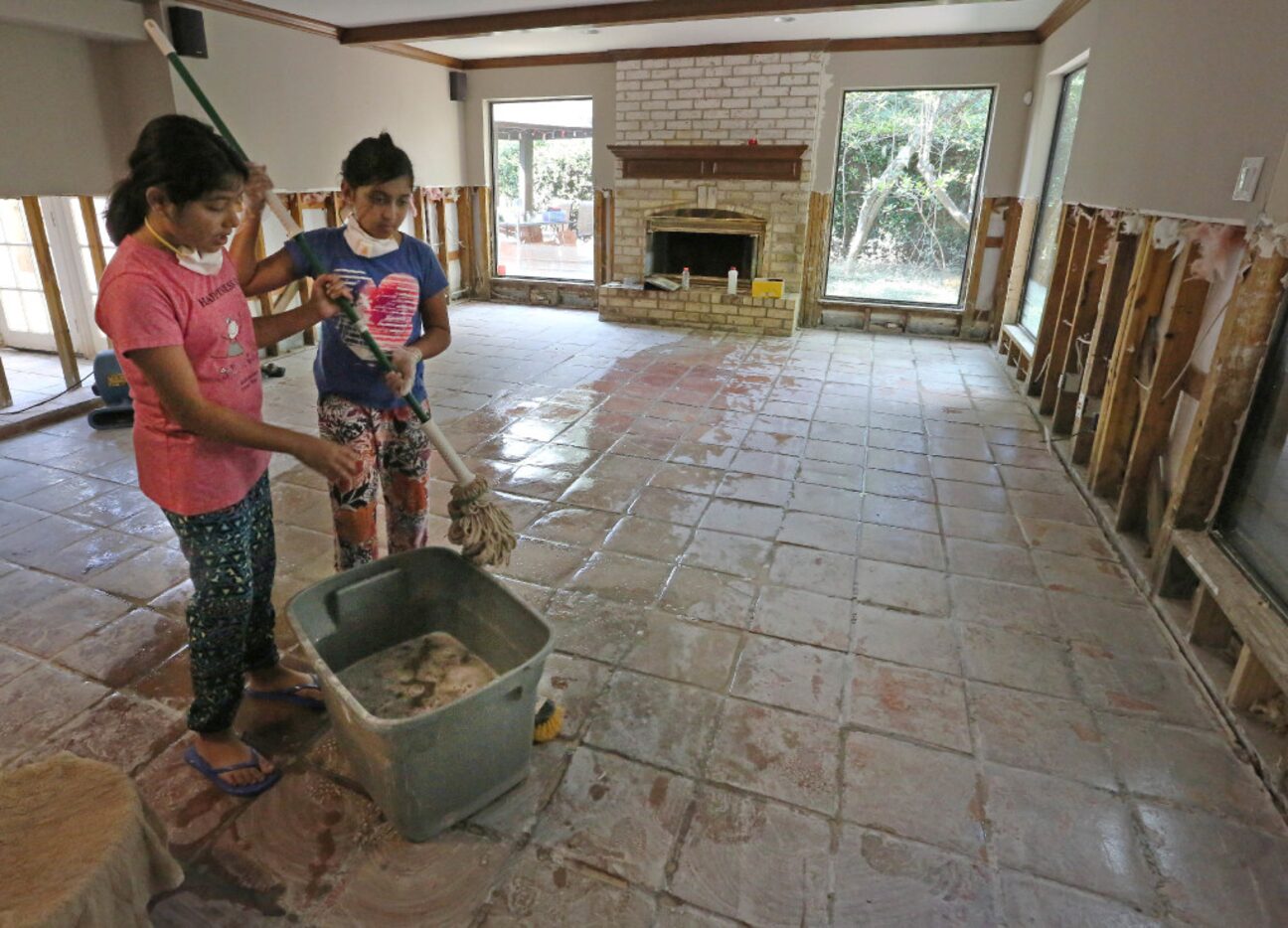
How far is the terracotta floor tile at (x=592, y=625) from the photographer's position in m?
2.23

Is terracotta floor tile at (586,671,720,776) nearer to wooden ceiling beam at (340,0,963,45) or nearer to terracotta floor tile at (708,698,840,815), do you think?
terracotta floor tile at (708,698,840,815)

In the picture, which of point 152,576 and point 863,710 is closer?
point 863,710

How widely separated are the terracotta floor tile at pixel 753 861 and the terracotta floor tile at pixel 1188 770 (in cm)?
85

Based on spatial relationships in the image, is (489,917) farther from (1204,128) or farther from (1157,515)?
(1204,128)

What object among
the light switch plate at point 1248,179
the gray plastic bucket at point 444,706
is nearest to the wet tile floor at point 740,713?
the gray plastic bucket at point 444,706

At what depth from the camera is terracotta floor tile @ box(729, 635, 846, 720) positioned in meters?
2.02

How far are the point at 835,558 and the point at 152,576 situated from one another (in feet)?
8.24

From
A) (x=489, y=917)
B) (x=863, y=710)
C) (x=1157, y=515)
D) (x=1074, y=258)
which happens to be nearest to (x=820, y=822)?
(x=863, y=710)

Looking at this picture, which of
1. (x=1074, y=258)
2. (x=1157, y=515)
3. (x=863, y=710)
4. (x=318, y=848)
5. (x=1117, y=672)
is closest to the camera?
(x=318, y=848)

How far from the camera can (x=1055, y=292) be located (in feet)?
15.4

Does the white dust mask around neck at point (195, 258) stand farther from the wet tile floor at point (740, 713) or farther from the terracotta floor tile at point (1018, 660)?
the terracotta floor tile at point (1018, 660)

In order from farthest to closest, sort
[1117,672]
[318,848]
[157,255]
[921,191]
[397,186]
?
1. [921,191]
2. [1117,672]
3. [397,186]
4. [318,848]
5. [157,255]

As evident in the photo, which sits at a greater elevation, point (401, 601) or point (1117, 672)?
point (401, 601)

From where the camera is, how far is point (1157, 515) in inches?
110
